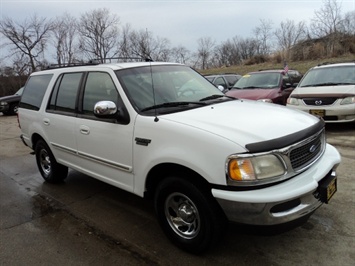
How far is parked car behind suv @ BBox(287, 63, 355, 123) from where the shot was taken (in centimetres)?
752

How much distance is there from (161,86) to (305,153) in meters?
1.72

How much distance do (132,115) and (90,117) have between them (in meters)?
0.81

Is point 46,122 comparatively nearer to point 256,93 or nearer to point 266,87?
point 256,93

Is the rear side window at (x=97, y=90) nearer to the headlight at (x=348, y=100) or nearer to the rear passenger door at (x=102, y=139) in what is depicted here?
the rear passenger door at (x=102, y=139)

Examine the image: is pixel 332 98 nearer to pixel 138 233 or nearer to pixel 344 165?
pixel 344 165

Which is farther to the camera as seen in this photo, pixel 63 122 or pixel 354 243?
pixel 63 122

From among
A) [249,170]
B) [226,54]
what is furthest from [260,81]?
[226,54]

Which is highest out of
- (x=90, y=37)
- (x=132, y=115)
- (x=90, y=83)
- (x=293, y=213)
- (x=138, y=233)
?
(x=90, y=37)

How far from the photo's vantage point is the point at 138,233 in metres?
3.50

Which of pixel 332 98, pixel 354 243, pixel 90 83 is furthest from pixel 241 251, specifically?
pixel 332 98

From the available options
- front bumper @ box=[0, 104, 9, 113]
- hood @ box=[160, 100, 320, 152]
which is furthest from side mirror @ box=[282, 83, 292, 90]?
front bumper @ box=[0, 104, 9, 113]

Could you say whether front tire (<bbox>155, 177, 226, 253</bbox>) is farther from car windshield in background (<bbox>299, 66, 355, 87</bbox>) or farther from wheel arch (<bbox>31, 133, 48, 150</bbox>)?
car windshield in background (<bbox>299, 66, 355, 87</bbox>)

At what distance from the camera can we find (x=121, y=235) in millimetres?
3479

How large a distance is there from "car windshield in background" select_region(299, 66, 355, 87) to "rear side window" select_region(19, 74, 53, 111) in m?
6.70
